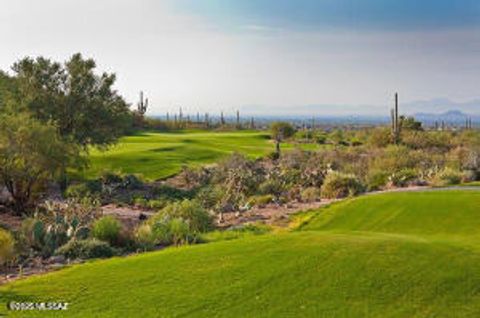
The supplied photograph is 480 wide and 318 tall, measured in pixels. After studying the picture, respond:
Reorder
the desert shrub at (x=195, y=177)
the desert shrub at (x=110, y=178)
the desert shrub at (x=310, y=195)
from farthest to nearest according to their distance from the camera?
the desert shrub at (x=195, y=177) → the desert shrub at (x=110, y=178) → the desert shrub at (x=310, y=195)

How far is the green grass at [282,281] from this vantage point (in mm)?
9328

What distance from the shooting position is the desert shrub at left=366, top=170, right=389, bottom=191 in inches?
1191

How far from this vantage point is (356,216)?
64.0ft

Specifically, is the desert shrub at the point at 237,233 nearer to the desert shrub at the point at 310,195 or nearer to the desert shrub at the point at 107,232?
the desert shrub at the point at 107,232

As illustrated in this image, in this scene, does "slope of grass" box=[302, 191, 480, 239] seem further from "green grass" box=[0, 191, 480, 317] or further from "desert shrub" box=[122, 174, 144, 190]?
"desert shrub" box=[122, 174, 144, 190]

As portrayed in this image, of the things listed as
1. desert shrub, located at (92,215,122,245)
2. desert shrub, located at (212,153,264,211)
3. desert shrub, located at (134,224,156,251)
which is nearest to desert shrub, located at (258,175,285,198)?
desert shrub, located at (212,153,264,211)

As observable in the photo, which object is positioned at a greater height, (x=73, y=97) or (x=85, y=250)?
(x=73, y=97)

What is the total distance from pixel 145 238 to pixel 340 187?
1301cm

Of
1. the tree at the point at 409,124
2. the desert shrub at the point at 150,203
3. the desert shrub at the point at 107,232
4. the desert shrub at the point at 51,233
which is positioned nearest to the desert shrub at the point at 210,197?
the desert shrub at the point at 150,203

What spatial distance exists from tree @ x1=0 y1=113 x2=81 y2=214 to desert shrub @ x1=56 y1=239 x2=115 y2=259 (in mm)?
9548

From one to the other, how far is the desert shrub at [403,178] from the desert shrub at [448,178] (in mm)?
1467

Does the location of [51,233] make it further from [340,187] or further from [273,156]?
[273,156]

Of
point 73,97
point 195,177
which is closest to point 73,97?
point 73,97

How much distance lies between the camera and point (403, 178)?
98.3 feet
